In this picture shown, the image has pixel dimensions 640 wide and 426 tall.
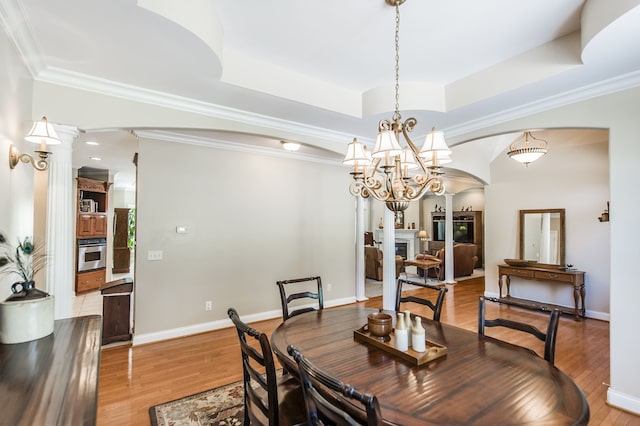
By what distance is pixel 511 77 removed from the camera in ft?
8.51

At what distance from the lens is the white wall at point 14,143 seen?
1713 millimetres

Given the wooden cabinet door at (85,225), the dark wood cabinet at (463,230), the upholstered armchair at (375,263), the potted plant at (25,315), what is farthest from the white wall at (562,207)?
the wooden cabinet door at (85,225)

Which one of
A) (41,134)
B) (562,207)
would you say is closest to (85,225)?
(41,134)

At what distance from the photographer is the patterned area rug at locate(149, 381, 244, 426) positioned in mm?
2365

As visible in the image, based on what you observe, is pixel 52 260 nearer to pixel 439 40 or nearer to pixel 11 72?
pixel 11 72

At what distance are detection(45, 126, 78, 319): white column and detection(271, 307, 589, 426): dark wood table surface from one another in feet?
5.74

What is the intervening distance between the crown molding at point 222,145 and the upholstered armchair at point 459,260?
14.4 feet

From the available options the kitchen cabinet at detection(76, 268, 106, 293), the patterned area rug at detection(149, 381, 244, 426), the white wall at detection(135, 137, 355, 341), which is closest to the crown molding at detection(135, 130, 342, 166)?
the white wall at detection(135, 137, 355, 341)

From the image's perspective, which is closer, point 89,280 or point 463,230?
point 89,280

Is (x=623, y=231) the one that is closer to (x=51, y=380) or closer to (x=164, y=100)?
(x=51, y=380)

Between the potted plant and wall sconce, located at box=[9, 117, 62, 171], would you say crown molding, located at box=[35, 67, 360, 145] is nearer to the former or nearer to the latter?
wall sconce, located at box=[9, 117, 62, 171]

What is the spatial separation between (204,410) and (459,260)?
757 cm

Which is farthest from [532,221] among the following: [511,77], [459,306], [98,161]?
[98,161]

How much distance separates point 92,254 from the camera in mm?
6547
